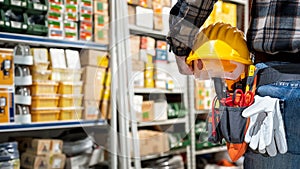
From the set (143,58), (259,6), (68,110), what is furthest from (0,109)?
(259,6)

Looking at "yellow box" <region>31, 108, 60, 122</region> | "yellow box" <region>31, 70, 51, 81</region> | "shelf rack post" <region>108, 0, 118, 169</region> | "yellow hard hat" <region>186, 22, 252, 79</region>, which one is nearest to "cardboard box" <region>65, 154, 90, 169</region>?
"shelf rack post" <region>108, 0, 118, 169</region>

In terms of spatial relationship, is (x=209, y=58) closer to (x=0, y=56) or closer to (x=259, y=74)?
(x=259, y=74)

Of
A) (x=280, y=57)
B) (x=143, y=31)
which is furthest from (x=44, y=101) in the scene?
(x=280, y=57)

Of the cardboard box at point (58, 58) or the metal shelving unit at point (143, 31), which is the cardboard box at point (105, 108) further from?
the metal shelving unit at point (143, 31)

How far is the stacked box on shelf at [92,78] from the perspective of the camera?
1.53 meters

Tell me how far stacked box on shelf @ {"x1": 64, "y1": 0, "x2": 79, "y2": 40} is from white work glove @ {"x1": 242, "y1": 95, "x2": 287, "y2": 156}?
1.56m

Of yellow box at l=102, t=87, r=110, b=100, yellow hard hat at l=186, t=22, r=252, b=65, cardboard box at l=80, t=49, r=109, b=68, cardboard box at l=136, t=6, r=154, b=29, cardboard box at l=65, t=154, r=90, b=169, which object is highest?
cardboard box at l=136, t=6, r=154, b=29

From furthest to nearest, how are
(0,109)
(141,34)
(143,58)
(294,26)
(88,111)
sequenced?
(141,34) → (143,58) → (0,109) → (88,111) → (294,26)

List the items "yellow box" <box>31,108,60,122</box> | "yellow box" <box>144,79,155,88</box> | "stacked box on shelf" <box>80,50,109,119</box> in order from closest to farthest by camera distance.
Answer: "stacked box on shelf" <box>80,50,109,119</box> → "yellow box" <box>31,108,60,122</box> → "yellow box" <box>144,79,155,88</box>

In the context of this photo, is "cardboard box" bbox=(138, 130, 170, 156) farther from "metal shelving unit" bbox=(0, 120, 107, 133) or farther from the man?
the man

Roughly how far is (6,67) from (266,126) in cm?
147

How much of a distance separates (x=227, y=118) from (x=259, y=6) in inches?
11.5

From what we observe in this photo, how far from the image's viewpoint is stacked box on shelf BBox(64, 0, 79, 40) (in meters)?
2.31

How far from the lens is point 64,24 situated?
2.30 meters
